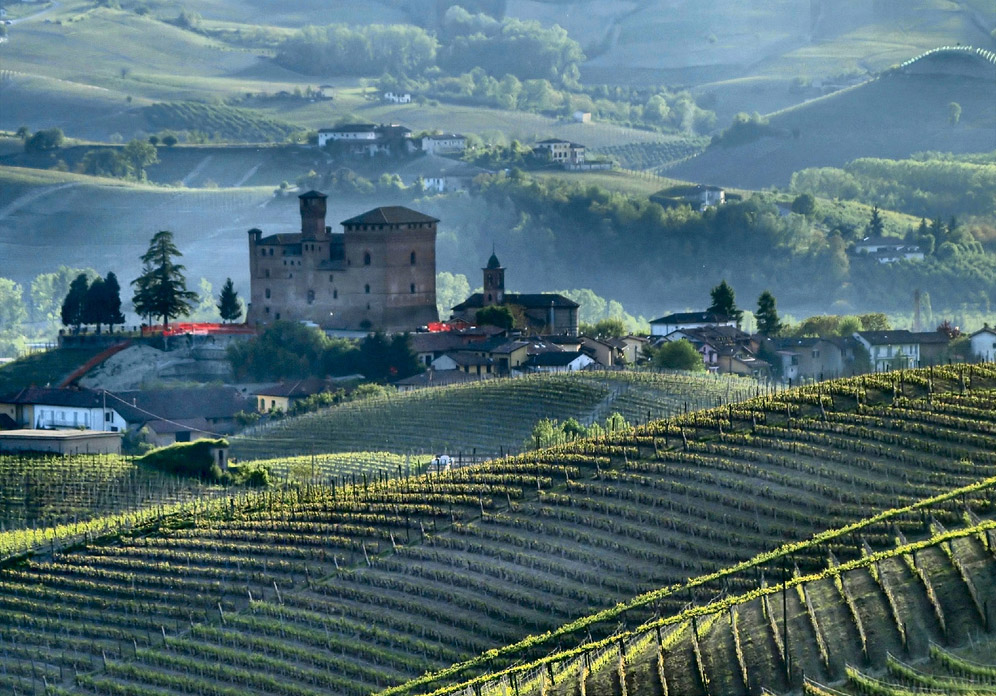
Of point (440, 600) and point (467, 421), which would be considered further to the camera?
point (467, 421)

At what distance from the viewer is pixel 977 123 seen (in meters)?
195

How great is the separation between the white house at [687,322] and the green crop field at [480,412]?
65.0 feet

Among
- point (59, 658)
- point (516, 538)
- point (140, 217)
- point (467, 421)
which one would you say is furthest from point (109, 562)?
point (140, 217)

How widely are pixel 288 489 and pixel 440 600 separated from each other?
52.3 ft

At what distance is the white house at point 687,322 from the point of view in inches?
4067

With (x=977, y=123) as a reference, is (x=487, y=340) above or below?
below

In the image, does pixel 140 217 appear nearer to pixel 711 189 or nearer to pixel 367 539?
pixel 711 189

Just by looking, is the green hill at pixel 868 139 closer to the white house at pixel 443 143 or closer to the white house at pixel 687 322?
the white house at pixel 443 143

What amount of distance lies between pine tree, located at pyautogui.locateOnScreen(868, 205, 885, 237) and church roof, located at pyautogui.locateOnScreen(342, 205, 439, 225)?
55.0 meters

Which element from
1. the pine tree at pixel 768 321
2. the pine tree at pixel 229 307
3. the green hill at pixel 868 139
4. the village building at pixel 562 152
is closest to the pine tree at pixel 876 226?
the village building at pixel 562 152

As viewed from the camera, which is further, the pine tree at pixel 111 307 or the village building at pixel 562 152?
the village building at pixel 562 152

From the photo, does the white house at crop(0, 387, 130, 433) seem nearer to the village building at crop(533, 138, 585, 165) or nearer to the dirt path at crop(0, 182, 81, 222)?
the village building at crop(533, 138, 585, 165)

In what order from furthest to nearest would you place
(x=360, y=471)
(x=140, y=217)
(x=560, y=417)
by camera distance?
(x=140, y=217) < (x=560, y=417) < (x=360, y=471)

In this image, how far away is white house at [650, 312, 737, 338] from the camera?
103 meters
